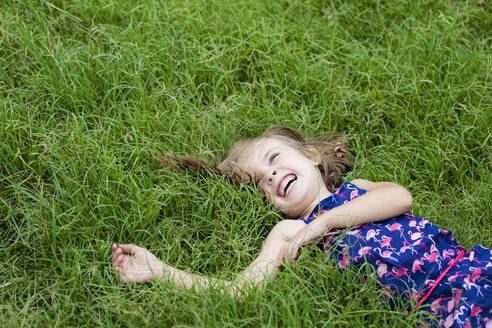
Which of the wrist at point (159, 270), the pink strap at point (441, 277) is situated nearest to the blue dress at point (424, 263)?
the pink strap at point (441, 277)

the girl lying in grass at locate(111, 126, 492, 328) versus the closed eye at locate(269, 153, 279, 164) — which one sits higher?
the closed eye at locate(269, 153, 279, 164)

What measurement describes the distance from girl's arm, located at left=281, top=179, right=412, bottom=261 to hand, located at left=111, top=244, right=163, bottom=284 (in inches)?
23.5

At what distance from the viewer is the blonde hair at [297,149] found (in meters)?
3.26

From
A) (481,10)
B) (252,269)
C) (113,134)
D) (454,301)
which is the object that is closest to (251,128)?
(113,134)

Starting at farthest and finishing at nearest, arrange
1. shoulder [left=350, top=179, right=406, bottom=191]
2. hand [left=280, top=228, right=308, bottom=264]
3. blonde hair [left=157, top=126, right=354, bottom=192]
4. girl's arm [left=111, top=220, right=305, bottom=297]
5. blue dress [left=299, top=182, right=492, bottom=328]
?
blonde hair [left=157, top=126, right=354, bottom=192] < shoulder [left=350, top=179, right=406, bottom=191] < hand [left=280, top=228, right=308, bottom=264] < girl's arm [left=111, top=220, right=305, bottom=297] < blue dress [left=299, top=182, right=492, bottom=328]

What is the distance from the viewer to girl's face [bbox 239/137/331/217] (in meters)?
3.08

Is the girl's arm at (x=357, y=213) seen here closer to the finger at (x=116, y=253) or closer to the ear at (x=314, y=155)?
the ear at (x=314, y=155)

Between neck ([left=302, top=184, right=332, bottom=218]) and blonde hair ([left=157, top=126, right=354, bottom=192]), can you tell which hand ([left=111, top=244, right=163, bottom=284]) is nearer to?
blonde hair ([left=157, top=126, right=354, bottom=192])

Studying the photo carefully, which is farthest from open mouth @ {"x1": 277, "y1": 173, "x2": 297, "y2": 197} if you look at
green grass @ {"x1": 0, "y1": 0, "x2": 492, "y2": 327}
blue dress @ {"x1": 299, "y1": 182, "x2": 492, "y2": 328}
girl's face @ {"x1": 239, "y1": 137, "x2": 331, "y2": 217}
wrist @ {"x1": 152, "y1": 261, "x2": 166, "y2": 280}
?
wrist @ {"x1": 152, "y1": 261, "x2": 166, "y2": 280}

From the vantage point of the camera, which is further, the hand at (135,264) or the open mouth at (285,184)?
the open mouth at (285,184)

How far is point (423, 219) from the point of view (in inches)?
115

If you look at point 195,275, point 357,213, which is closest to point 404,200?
point 357,213

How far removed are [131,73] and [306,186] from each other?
132 centimetres

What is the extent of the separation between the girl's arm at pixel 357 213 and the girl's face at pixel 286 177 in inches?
8.1
